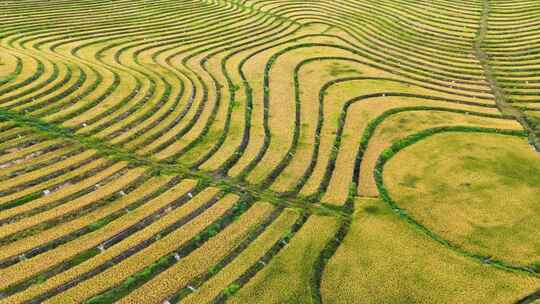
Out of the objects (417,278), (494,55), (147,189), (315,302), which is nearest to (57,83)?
(147,189)

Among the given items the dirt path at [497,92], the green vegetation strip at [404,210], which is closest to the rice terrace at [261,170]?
the green vegetation strip at [404,210]

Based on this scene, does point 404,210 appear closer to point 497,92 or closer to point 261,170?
point 261,170

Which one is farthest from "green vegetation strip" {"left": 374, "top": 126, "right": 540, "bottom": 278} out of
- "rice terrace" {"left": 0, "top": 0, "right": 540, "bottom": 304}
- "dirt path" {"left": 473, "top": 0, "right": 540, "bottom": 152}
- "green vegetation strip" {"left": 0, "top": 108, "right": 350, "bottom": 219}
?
"green vegetation strip" {"left": 0, "top": 108, "right": 350, "bottom": 219}

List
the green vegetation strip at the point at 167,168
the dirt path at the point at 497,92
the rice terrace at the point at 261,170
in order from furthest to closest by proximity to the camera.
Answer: the dirt path at the point at 497,92
the green vegetation strip at the point at 167,168
the rice terrace at the point at 261,170

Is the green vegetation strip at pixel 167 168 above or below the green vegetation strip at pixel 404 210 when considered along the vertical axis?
above

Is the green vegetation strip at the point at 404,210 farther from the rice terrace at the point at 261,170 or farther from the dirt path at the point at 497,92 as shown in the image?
the dirt path at the point at 497,92

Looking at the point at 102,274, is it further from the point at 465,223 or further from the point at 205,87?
the point at 205,87

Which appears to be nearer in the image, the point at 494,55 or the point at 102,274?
the point at 102,274
